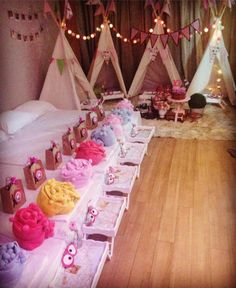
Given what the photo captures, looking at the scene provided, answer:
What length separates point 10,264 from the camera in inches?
44.2

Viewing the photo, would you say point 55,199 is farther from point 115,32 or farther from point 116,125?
point 115,32

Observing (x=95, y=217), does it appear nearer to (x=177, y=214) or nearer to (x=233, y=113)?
(x=177, y=214)

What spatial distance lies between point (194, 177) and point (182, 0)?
265 centimetres

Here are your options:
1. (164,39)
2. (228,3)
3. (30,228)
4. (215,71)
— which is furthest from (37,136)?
(215,71)

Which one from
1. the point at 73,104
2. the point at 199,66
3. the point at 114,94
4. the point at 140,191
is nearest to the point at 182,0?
the point at 199,66

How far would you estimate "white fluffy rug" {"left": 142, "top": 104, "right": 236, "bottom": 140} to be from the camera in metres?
3.47

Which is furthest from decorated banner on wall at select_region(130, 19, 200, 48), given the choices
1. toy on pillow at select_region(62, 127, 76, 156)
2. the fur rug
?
toy on pillow at select_region(62, 127, 76, 156)

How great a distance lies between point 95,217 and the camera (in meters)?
1.80

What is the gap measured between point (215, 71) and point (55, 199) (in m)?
3.84

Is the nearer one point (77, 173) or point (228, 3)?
point (77, 173)

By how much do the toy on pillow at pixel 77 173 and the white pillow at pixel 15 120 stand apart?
0.94 meters

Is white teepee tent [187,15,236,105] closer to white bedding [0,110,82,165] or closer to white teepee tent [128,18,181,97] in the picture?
white teepee tent [128,18,181,97]

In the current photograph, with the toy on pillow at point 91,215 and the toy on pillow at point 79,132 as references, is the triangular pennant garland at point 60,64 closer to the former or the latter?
the toy on pillow at point 79,132

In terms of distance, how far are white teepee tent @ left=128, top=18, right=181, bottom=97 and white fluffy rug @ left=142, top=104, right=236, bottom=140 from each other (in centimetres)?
95
